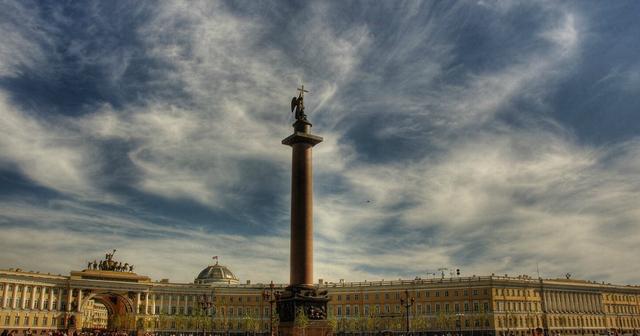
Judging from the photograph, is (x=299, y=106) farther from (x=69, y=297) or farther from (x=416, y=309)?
(x=69, y=297)

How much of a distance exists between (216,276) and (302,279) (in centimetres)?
12272

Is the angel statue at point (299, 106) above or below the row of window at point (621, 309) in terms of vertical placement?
above

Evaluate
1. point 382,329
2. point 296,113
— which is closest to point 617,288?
point 382,329

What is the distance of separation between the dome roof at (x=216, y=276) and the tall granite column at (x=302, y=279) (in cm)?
11870


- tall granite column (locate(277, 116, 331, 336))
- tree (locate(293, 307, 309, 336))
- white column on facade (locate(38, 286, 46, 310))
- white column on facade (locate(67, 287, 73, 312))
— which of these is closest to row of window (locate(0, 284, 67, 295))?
white column on facade (locate(38, 286, 46, 310))

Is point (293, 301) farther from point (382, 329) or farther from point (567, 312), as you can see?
point (567, 312)

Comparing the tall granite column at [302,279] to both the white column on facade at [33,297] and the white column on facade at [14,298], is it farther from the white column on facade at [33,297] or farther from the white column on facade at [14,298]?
the white column on facade at [33,297]

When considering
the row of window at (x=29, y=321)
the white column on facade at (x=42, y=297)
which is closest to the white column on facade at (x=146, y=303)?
the row of window at (x=29, y=321)

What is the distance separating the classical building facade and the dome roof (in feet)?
76.6

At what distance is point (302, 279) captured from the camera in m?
46.7

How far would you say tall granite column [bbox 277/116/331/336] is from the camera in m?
46.0

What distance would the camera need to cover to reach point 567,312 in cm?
12719

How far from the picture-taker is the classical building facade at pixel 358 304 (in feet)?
373

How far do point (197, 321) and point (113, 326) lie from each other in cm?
1968
